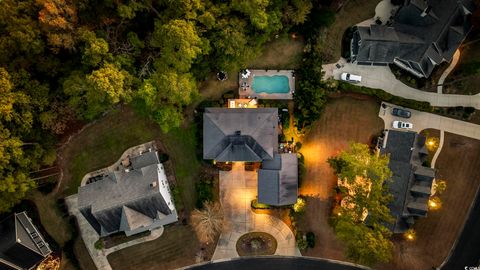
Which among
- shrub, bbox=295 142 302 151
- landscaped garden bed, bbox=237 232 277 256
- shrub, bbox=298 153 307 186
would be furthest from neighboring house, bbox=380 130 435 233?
landscaped garden bed, bbox=237 232 277 256

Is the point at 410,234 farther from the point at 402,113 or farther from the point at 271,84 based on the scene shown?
the point at 271,84

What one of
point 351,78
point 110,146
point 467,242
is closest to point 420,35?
point 351,78

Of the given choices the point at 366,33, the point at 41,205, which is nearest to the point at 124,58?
the point at 41,205

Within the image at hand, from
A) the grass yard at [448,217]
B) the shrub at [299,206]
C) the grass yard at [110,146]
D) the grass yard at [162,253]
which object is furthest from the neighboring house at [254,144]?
the grass yard at [448,217]

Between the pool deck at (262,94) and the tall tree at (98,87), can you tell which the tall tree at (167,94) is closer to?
the tall tree at (98,87)

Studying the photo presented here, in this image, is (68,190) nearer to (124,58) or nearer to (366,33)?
(124,58)

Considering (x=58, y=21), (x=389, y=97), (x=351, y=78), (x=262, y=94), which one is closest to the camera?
(x=58, y=21)
